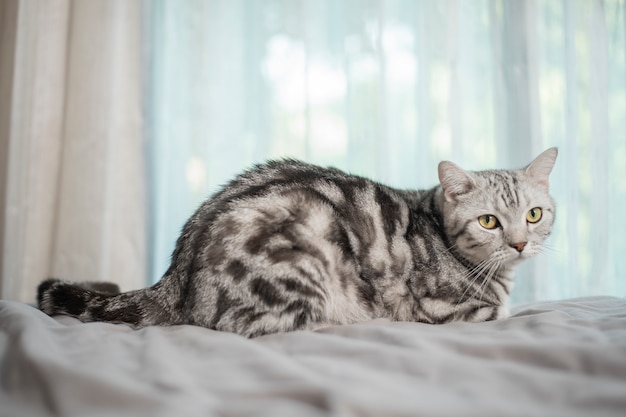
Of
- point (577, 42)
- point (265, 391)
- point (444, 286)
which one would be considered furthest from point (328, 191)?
point (577, 42)

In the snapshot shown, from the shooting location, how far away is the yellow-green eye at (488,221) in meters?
1.65

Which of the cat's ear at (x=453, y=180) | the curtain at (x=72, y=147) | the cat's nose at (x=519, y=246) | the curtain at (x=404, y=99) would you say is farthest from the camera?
the curtain at (x=72, y=147)

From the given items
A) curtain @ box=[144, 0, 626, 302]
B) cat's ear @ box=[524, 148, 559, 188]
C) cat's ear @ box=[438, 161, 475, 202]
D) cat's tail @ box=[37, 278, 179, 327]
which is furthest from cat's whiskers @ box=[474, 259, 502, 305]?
curtain @ box=[144, 0, 626, 302]

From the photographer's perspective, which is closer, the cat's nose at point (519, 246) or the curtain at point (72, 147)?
the cat's nose at point (519, 246)

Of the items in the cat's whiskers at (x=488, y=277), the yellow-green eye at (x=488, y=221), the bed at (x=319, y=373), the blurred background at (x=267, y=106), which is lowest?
the bed at (x=319, y=373)

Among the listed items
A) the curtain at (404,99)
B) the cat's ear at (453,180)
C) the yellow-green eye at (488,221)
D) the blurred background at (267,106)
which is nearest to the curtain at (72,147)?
the blurred background at (267,106)

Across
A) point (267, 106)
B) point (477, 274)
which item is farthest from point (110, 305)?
point (267, 106)

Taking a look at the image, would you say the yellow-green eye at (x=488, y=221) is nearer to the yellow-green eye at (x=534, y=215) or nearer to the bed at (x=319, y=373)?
the yellow-green eye at (x=534, y=215)

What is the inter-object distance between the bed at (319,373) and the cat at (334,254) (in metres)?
0.18

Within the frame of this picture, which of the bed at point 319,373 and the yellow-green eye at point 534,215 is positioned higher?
the yellow-green eye at point 534,215

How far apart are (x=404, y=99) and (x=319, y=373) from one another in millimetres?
2337

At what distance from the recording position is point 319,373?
0.88 meters

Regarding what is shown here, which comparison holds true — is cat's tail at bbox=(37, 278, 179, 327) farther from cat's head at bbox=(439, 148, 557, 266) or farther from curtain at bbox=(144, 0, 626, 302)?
curtain at bbox=(144, 0, 626, 302)

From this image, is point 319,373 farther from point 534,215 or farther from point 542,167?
point 542,167
